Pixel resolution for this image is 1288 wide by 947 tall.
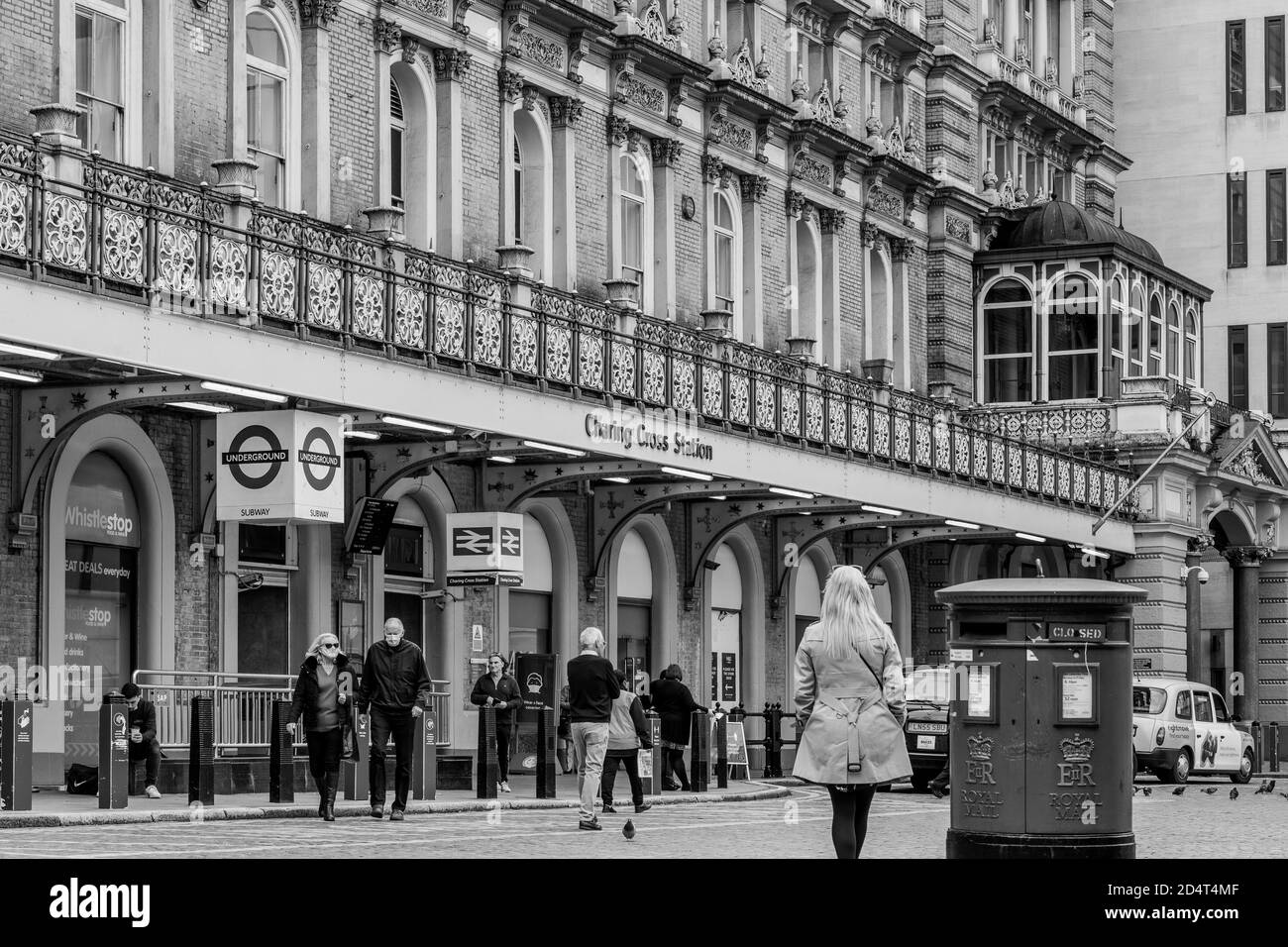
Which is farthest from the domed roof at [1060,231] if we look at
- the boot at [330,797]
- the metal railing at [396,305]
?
the boot at [330,797]

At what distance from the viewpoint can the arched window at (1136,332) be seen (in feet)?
164

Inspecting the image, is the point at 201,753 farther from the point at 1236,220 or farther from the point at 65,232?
the point at 1236,220

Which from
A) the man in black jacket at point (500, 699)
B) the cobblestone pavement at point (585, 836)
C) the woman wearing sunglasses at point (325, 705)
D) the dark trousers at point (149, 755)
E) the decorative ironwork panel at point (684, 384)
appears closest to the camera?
→ the cobblestone pavement at point (585, 836)

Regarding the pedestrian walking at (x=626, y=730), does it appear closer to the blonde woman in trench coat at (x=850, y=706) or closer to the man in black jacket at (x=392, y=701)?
the man in black jacket at (x=392, y=701)

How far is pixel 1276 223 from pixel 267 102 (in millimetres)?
38413

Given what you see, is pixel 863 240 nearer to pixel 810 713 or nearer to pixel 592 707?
pixel 592 707

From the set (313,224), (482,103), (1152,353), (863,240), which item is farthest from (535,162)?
(1152,353)

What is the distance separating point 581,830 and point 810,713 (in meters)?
6.56

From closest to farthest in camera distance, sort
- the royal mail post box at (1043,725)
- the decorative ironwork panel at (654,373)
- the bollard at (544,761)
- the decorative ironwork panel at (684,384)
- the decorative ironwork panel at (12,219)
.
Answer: the royal mail post box at (1043,725), the decorative ironwork panel at (12,219), the bollard at (544,761), the decorative ironwork panel at (654,373), the decorative ironwork panel at (684,384)

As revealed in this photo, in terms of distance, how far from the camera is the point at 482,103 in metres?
33.2

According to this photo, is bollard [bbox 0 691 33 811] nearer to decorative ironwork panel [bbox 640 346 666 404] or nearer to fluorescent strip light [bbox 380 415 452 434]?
fluorescent strip light [bbox 380 415 452 434]

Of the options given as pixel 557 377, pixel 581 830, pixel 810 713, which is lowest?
pixel 581 830

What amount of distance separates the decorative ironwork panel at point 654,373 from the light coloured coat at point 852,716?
17.4 metres

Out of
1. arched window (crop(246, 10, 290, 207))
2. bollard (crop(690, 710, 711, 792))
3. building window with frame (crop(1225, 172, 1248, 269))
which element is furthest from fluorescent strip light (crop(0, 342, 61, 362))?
building window with frame (crop(1225, 172, 1248, 269))
